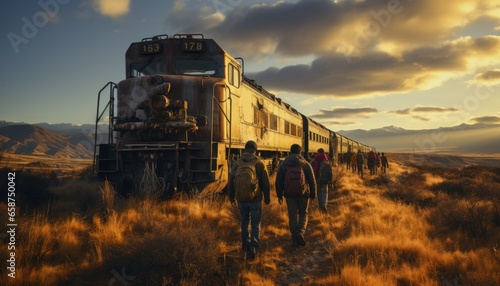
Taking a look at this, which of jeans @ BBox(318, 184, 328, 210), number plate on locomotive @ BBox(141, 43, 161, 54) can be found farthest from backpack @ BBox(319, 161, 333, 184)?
number plate on locomotive @ BBox(141, 43, 161, 54)

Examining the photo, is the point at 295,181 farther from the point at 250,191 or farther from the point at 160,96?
the point at 160,96

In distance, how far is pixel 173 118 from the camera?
851cm

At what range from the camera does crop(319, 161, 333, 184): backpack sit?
33.9ft

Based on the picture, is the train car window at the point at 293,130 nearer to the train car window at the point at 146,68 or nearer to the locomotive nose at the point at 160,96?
the train car window at the point at 146,68

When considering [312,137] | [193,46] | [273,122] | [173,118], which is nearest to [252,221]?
[173,118]

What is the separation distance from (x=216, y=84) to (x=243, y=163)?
3.77 metres

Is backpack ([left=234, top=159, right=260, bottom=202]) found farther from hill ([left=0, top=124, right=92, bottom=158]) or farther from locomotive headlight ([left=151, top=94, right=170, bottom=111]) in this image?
hill ([left=0, top=124, right=92, bottom=158])

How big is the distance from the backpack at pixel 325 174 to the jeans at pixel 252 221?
4.80m

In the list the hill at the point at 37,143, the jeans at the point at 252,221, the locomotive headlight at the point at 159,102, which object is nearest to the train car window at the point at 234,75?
the locomotive headlight at the point at 159,102

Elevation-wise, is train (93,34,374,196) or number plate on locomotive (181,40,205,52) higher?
number plate on locomotive (181,40,205,52)

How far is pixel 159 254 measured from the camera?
4.84 metres

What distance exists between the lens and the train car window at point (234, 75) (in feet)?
33.1

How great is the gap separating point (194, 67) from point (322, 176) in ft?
16.9

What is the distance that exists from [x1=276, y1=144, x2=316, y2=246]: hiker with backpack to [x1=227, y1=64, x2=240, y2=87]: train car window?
410cm
